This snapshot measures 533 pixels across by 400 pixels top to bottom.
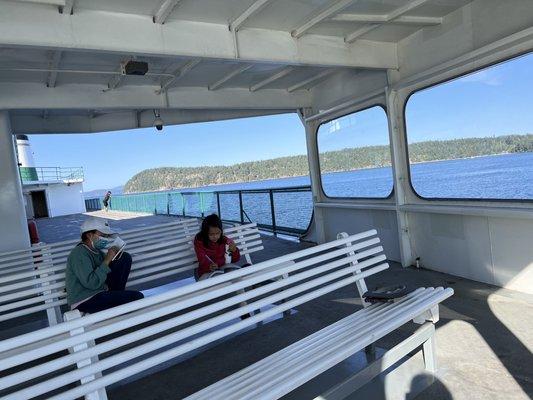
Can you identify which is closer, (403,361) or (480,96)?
(403,361)

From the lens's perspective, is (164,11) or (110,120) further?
(110,120)

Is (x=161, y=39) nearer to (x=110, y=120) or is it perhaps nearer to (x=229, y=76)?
(x=229, y=76)

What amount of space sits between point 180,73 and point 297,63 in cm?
159

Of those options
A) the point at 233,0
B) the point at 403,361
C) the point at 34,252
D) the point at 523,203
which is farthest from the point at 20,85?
the point at 523,203

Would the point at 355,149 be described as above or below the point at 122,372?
above

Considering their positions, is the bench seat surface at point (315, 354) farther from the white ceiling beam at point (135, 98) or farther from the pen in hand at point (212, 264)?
the white ceiling beam at point (135, 98)

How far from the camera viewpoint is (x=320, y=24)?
14.0ft

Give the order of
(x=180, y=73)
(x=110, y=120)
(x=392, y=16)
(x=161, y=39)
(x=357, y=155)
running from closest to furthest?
(x=161, y=39) < (x=392, y=16) < (x=180, y=73) < (x=357, y=155) < (x=110, y=120)

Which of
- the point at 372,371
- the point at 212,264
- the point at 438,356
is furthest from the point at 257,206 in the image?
the point at 372,371

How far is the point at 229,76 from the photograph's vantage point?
18.4 feet

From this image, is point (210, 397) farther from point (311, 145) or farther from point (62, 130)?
point (62, 130)

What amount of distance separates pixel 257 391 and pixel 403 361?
4.66 feet

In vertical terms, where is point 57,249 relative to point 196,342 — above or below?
above

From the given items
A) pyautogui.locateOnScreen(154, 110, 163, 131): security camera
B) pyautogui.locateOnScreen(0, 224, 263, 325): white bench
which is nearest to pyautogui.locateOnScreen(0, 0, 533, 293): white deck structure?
pyautogui.locateOnScreen(154, 110, 163, 131): security camera
